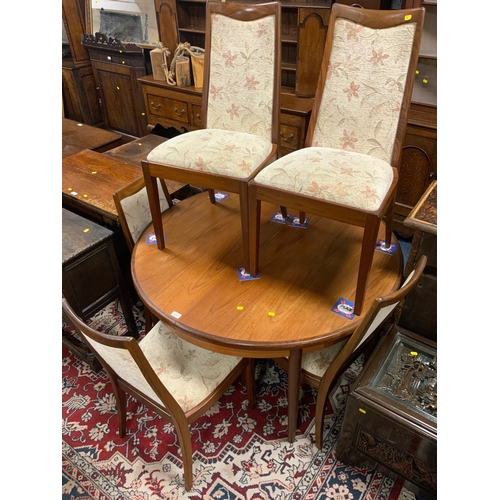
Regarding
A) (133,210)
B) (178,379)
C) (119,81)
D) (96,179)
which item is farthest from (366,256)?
(119,81)

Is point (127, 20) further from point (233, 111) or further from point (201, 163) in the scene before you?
point (201, 163)

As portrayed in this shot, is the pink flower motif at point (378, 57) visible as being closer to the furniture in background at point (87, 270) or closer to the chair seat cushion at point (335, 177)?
the chair seat cushion at point (335, 177)

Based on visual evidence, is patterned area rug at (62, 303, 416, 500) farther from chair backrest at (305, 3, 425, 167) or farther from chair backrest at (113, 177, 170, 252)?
chair backrest at (305, 3, 425, 167)

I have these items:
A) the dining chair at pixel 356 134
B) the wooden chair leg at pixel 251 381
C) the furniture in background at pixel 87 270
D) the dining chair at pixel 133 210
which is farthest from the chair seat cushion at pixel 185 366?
the furniture in background at pixel 87 270

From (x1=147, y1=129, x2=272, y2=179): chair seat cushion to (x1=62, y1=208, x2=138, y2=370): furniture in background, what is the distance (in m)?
0.51

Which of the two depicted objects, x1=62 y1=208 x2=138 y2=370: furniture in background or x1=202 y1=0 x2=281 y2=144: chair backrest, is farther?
x1=62 y1=208 x2=138 y2=370: furniture in background

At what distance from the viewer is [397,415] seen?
48.6 inches

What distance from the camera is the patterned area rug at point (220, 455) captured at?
1478 mm

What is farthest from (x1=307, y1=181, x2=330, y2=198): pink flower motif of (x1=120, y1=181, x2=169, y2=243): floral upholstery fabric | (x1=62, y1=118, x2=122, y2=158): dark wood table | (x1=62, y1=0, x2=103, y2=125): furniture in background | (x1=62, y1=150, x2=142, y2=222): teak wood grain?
(x1=62, y1=0, x2=103, y2=125): furniture in background

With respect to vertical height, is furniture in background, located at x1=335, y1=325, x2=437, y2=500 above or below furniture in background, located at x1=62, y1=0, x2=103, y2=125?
below

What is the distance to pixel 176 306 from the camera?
4.46 feet

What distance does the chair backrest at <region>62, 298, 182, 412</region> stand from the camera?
978 mm

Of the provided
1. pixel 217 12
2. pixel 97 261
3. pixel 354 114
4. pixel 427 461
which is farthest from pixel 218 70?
pixel 427 461

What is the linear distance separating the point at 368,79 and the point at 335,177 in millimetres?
472
